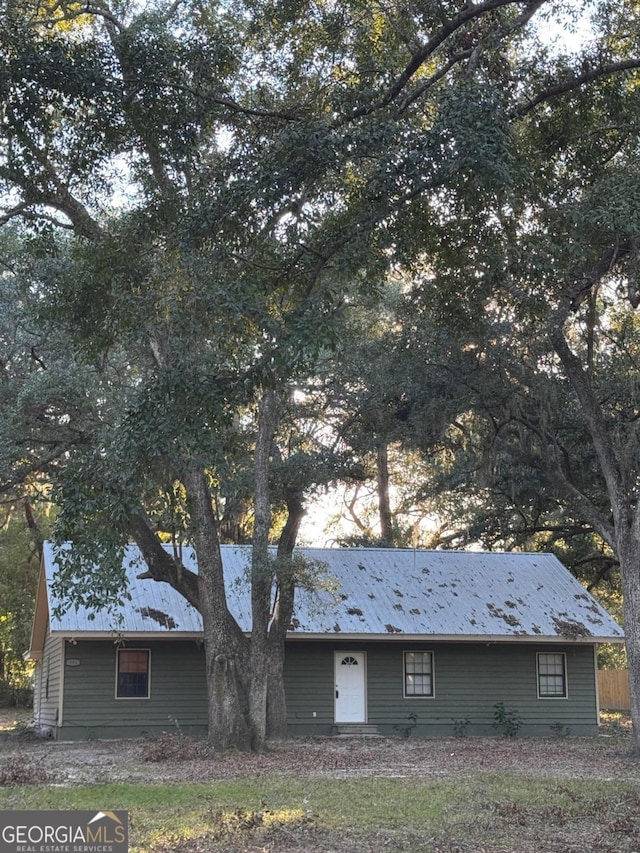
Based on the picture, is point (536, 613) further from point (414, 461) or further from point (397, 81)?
point (397, 81)

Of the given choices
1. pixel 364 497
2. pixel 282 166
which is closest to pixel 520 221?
pixel 282 166

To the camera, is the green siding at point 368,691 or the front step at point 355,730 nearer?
the green siding at point 368,691

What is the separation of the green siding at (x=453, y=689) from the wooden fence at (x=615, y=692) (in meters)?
12.3

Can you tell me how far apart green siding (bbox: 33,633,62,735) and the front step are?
623 cm

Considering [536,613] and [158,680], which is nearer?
[158,680]

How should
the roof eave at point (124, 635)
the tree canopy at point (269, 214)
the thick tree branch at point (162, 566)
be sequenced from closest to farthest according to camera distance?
the tree canopy at point (269, 214) → the thick tree branch at point (162, 566) → the roof eave at point (124, 635)

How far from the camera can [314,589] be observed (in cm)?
1823

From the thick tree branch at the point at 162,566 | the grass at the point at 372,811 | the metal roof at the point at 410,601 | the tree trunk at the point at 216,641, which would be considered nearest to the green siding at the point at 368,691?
the metal roof at the point at 410,601

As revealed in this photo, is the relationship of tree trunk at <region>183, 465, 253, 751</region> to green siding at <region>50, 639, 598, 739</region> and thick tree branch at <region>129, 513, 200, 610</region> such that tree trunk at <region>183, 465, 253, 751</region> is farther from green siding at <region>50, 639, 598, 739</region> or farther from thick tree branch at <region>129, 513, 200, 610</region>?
green siding at <region>50, 639, 598, 739</region>

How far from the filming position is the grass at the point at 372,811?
8.23 m

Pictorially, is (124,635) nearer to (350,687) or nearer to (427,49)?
(350,687)

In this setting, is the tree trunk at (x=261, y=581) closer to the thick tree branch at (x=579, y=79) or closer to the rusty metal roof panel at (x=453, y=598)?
the rusty metal roof panel at (x=453, y=598)

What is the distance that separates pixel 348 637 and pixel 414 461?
9.26 meters

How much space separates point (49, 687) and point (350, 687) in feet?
23.8
